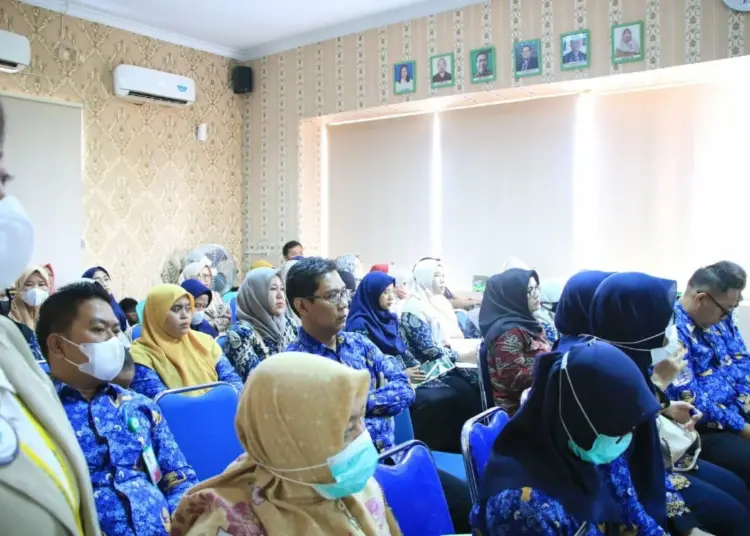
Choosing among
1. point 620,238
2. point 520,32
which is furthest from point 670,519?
point 520,32

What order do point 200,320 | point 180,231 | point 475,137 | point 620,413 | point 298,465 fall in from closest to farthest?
point 298,465
point 620,413
point 200,320
point 475,137
point 180,231

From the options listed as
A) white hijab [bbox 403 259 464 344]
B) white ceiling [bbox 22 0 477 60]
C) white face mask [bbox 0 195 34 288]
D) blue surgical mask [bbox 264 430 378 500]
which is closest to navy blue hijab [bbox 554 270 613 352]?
blue surgical mask [bbox 264 430 378 500]

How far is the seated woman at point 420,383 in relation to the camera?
3236 mm

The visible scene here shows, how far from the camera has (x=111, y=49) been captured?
611 cm

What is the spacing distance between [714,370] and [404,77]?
403 cm

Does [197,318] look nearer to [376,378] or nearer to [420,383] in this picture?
[420,383]

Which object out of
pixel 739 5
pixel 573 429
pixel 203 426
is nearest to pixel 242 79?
pixel 739 5

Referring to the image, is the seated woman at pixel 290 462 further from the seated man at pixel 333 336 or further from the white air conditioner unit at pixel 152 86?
the white air conditioner unit at pixel 152 86

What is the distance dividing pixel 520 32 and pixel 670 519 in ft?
14.0

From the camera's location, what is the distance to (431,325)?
4.21 m

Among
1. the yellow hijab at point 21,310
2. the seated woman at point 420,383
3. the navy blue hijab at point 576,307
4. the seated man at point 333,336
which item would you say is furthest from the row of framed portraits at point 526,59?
the yellow hijab at point 21,310

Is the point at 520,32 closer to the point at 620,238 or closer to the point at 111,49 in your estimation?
the point at 620,238

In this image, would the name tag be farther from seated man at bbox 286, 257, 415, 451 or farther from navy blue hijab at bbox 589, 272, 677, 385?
navy blue hijab at bbox 589, 272, 677, 385

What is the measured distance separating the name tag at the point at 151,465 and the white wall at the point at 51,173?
418 cm
